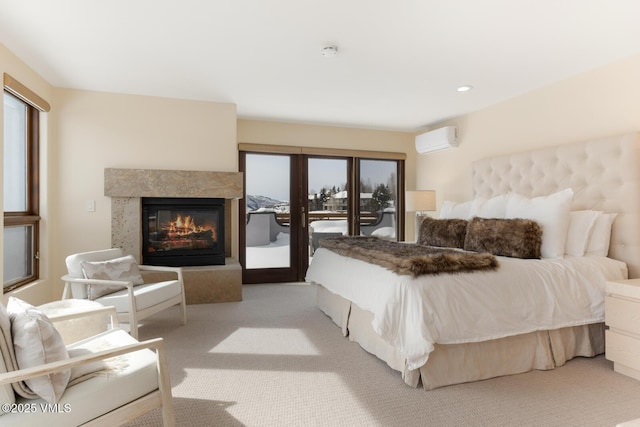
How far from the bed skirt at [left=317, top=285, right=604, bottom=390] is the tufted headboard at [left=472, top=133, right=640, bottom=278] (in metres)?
0.81

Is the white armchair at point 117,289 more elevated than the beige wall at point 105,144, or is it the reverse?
the beige wall at point 105,144

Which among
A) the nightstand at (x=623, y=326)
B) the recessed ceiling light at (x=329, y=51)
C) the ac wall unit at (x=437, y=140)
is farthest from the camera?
the ac wall unit at (x=437, y=140)

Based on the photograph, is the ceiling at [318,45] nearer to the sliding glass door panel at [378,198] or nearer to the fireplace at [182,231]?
the fireplace at [182,231]

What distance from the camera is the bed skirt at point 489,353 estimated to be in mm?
2305

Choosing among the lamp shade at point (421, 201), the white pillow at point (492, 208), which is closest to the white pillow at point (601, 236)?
the white pillow at point (492, 208)

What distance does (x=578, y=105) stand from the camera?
11.4ft

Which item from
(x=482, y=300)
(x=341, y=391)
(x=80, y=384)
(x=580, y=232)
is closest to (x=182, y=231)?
(x=341, y=391)

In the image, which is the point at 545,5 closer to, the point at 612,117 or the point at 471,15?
the point at 471,15

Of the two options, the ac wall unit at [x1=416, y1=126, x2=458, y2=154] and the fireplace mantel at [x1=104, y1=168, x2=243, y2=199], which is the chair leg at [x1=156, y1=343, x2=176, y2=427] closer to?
the fireplace mantel at [x1=104, y1=168, x2=243, y2=199]

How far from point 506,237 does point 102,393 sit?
2.99 meters

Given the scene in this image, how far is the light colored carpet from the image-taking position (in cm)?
196

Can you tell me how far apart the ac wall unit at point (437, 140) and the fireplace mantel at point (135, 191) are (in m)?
3.24

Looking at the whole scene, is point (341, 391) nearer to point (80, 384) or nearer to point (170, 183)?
point (80, 384)

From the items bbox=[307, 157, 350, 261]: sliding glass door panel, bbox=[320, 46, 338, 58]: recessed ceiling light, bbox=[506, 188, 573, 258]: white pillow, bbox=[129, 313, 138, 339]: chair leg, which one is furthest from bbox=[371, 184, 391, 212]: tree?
bbox=[129, 313, 138, 339]: chair leg
